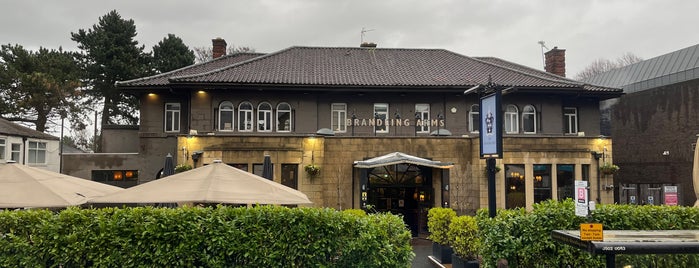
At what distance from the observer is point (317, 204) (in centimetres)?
1862

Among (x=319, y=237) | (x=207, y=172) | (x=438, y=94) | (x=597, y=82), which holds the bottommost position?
(x=319, y=237)

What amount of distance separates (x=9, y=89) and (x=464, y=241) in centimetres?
3488

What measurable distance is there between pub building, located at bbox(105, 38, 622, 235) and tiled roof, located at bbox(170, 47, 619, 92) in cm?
9

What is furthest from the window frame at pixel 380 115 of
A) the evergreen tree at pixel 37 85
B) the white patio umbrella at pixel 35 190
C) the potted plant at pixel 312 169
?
the evergreen tree at pixel 37 85

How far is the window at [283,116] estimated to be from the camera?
73.4 feet

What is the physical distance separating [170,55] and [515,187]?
29308mm

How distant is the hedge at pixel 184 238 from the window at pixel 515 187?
1336cm

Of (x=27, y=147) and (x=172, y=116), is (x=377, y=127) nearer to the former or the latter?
(x=172, y=116)

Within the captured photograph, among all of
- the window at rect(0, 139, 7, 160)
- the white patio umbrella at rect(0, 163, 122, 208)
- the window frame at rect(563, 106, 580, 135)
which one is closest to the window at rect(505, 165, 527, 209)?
the window frame at rect(563, 106, 580, 135)

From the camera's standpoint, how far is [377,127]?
890 inches

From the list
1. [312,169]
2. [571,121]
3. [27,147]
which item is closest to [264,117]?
[312,169]

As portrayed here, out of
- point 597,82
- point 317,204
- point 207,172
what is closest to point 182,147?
point 317,204

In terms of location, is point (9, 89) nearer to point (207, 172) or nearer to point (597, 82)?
point (207, 172)

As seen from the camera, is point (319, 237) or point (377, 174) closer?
point (319, 237)
